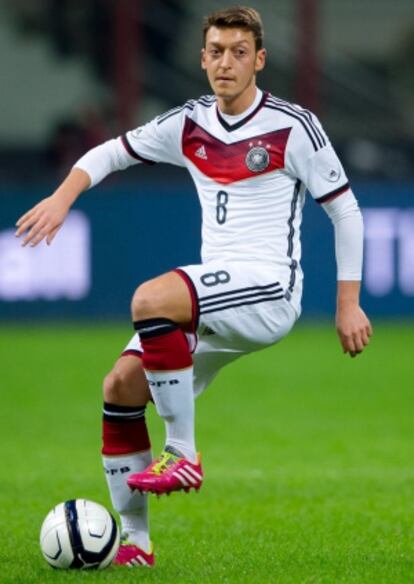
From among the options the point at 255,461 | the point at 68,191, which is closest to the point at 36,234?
the point at 68,191

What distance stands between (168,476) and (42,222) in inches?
44.0

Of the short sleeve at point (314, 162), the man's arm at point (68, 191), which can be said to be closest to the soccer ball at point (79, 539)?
the man's arm at point (68, 191)

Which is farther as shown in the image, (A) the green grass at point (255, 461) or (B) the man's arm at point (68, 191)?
(A) the green grass at point (255, 461)

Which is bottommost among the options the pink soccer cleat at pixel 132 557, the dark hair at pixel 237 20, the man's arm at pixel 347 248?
the pink soccer cleat at pixel 132 557

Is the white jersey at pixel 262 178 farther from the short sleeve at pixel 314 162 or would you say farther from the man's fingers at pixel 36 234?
the man's fingers at pixel 36 234

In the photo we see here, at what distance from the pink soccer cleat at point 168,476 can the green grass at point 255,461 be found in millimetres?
402

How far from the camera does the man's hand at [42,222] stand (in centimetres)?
635

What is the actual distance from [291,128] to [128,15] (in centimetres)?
1375

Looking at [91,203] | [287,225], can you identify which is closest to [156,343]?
[287,225]

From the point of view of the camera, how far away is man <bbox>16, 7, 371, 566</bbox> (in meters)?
6.31

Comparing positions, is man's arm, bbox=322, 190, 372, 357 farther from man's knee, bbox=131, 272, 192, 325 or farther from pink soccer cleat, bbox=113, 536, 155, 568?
pink soccer cleat, bbox=113, 536, 155, 568

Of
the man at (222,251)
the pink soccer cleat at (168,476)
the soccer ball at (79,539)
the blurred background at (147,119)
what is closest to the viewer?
the pink soccer cleat at (168,476)

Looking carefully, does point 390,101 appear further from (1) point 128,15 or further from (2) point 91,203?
(2) point 91,203

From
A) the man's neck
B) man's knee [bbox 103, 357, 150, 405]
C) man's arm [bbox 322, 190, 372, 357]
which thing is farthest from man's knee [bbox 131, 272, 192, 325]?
the man's neck
